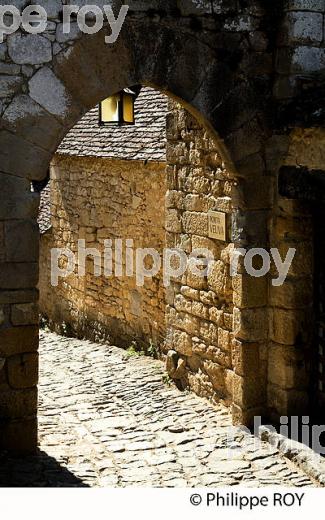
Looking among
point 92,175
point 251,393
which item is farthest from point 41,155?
point 92,175

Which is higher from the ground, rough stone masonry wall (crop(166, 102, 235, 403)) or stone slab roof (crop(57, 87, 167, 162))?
stone slab roof (crop(57, 87, 167, 162))

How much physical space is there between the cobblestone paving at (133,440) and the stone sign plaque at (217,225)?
1572 mm

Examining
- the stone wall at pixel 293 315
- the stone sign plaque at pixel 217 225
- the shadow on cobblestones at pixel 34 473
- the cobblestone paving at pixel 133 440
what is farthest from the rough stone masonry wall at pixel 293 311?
the shadow on cobblestones at pixel 34 473

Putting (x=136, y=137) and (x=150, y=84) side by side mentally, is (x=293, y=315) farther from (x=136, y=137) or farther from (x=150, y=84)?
(x=136, y=137)

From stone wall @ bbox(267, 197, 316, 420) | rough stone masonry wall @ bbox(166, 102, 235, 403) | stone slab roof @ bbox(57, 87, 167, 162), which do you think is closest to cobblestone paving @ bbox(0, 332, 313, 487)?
rough stone masonry wall @ bbox(166, 102, 235, 403)

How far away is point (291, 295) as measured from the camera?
7.37 m

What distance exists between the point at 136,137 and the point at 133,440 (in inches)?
182

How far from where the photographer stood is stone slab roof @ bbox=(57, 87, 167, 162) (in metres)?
10.6

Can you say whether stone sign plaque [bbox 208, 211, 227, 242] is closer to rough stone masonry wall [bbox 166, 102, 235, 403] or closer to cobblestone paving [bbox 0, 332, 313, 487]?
rough stone masonry wall [bbox 166, 102, 235, 403]

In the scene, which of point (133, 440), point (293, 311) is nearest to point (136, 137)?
point (293, 311)

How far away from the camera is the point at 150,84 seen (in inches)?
273

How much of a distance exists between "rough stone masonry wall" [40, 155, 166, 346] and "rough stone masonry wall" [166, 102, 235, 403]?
129 cm

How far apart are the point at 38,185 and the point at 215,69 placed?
172cm

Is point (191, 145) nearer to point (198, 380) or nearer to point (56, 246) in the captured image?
point (198, 380)
